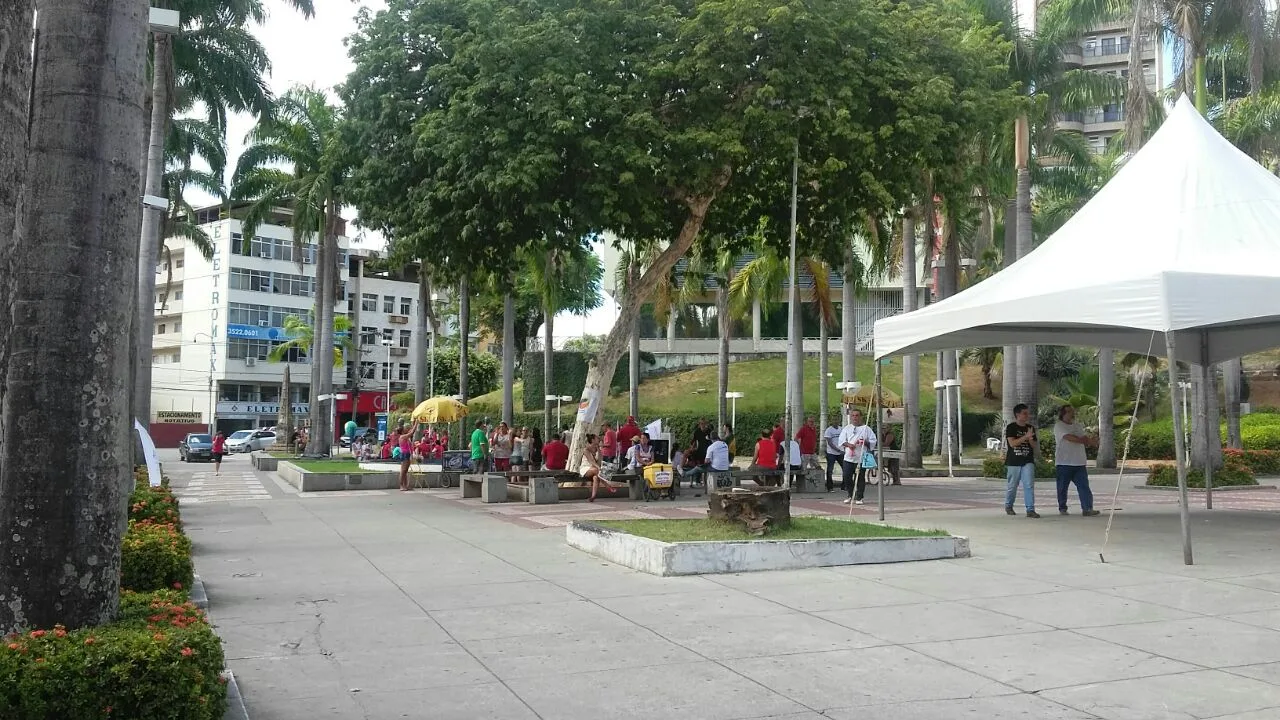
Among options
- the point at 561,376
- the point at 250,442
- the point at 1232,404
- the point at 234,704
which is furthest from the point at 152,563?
the point at 250,442

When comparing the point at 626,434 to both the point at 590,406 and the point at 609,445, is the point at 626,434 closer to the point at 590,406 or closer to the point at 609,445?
the point at 609,445

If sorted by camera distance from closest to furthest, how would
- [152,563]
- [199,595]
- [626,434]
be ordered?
[152,563], [199,595], [626,434]

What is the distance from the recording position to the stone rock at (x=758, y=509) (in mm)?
11383

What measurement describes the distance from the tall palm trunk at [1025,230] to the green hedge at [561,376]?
30307 mm

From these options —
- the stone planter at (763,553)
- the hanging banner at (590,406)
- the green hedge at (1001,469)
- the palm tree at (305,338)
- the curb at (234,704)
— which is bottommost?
the curb at (234,704)

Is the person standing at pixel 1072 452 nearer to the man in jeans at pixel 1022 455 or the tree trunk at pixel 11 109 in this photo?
the man in jeans at pixel 1022 455

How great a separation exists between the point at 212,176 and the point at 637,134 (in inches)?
1353

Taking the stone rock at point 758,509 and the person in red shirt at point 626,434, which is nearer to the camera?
the stone rock at point 758,509

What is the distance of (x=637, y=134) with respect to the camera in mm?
19812

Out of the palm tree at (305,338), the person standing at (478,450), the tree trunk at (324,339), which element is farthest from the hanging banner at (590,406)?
the palm tree at (305,338)

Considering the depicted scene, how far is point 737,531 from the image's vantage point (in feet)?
37.4

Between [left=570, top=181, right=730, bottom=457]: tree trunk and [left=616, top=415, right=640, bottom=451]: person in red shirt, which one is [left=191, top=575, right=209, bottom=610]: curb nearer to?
[left=570, top=181, right=730, bottom=457]: tree trunk

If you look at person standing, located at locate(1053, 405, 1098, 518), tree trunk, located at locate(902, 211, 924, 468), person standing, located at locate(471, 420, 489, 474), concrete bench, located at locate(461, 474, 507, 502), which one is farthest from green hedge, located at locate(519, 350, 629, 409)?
person standing, located at locate(1053, 405, 1098, 518)

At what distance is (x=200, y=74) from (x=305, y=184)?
45.3 feet
